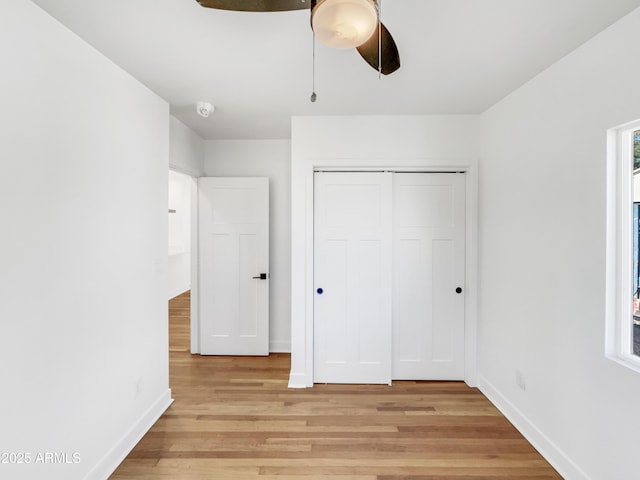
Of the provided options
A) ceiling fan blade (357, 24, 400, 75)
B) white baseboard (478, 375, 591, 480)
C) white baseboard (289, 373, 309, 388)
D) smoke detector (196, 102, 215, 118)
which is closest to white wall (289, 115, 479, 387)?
white baseboard (289, 373, 309, 388)

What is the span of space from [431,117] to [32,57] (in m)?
2.70

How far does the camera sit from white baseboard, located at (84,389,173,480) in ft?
5.68

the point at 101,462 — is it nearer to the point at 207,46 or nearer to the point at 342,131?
the point at 207,46

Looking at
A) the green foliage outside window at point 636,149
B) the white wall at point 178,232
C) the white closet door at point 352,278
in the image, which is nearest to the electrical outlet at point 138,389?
the white closet door at point 352,278

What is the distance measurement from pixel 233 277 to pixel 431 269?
2.12 m

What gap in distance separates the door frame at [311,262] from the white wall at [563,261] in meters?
0.25

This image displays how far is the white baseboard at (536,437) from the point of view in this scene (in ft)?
5.72

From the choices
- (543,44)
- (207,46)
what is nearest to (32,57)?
(207,46)

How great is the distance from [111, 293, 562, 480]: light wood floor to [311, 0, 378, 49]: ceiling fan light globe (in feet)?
7.16

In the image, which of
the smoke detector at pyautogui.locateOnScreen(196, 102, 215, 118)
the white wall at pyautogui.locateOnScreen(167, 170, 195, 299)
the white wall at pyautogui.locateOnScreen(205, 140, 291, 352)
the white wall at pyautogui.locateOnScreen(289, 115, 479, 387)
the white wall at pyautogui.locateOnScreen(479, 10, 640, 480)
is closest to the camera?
the white wall at pyautogui.locateOnScreen(479, 10, 640, 480)

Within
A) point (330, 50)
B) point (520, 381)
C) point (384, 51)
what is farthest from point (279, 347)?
point (384, 51)

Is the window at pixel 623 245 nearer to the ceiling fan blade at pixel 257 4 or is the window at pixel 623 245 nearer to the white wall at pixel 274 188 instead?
the ceiling fan blade at pixel 257 4

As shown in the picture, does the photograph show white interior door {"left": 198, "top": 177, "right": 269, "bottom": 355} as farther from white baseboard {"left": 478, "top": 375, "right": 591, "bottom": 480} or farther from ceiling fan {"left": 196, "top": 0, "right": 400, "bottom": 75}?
ceiling fan {"left": 196, "top": 0, "right": 400, "bottom": 75}

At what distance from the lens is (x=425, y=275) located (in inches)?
113
